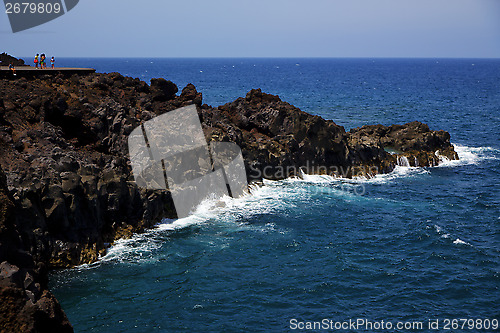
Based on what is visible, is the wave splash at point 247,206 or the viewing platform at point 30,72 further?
the viewing platform at point 30,72

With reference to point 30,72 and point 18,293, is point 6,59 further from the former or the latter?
Answer: point 18,293

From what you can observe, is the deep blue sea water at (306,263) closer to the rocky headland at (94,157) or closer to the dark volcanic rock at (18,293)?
the rocky headland at (94,157)

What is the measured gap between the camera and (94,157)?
42219 mm

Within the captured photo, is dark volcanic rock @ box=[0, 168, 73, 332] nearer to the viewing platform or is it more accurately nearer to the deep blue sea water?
the deep blue sea water

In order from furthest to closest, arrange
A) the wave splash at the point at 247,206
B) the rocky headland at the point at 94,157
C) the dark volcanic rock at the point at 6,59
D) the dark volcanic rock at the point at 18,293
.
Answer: the dark volcanic rock at the point at 6,59
the wave splash at the point at 247,206
the rocky headland at the point at 94,157
the dark volcanic rock at the point at 18,293

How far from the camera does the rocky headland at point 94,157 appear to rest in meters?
22.1

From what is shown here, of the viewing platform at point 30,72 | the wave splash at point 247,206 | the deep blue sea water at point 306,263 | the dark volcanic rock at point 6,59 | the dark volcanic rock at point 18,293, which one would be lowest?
the deep blue sea water at point 306,263

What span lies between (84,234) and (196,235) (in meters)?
9.17

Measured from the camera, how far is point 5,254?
21.2 m

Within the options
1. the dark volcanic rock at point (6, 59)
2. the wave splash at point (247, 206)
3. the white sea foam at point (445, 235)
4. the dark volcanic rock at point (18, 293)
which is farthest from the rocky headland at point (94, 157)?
the white sea foam at point (445, 235)

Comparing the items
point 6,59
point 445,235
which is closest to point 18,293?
point 445,235

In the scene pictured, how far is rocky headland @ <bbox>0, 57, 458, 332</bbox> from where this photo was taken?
22.1 m

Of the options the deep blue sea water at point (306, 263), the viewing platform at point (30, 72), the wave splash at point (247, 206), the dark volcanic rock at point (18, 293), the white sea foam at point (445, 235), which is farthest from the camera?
the viewing platform at point (30, 72)

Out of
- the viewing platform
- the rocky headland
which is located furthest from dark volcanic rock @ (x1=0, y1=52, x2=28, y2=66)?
the rocky headland
